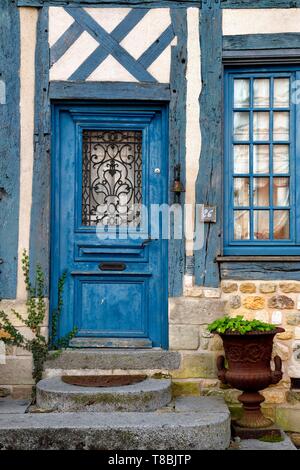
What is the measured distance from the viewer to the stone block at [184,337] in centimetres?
576

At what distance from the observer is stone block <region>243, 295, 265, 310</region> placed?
5.75 meters

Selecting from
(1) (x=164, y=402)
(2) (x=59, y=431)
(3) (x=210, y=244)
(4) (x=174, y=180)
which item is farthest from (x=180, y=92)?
(2) (x=59, y=431)

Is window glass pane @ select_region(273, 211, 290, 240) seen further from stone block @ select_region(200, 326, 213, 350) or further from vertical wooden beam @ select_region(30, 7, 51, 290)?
vertical wooden beam @ select_region(30, 7, 51, 290)

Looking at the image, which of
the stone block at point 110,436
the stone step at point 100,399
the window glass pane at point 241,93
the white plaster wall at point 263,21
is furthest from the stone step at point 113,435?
the white plaster wall at point 263,21

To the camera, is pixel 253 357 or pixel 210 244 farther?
pixel 210 244

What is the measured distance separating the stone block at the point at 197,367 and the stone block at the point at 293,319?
72 cm

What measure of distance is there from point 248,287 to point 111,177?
1.59 metres

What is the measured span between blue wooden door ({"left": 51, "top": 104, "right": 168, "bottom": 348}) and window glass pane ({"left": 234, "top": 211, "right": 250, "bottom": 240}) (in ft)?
2.19

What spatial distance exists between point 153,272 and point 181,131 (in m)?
1.29

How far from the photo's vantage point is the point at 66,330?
595 cm

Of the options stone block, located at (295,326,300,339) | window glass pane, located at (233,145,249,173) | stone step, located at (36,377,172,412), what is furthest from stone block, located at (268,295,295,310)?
stone step, located at (36,377,172,412)

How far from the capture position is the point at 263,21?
588 centimetres

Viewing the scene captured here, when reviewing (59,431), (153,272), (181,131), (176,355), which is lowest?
(59,431)

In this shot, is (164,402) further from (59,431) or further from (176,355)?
(59,431)
